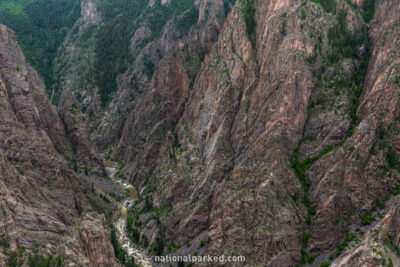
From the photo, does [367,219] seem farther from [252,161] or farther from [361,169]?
[252,161]

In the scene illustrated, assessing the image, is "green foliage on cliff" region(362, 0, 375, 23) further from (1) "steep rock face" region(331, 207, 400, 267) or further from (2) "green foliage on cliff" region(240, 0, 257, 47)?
(1) "steep rock face" region(331, 207, 400, 267)

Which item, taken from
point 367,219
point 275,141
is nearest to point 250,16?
point 275,141

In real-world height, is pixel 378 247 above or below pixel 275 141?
below

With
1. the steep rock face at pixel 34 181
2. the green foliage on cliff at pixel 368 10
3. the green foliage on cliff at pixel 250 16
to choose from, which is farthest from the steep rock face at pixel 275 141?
the steep rock face at pixel 34 181

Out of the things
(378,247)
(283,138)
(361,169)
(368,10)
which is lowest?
(378,247)

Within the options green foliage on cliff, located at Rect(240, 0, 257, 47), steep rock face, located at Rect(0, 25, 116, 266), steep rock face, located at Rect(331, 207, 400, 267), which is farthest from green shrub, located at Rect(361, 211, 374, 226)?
green foliage on cliff, located at Rect(240, 0, 257, 47)

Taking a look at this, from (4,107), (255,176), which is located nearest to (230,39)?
(255,176)

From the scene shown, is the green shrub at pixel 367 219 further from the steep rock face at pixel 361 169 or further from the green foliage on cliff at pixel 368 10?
the green foliage on cliff at pixel 368 10

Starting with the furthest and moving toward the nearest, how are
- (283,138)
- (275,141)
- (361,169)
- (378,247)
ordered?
(283,138) < (275,141) < (361,169) < (378,247)
